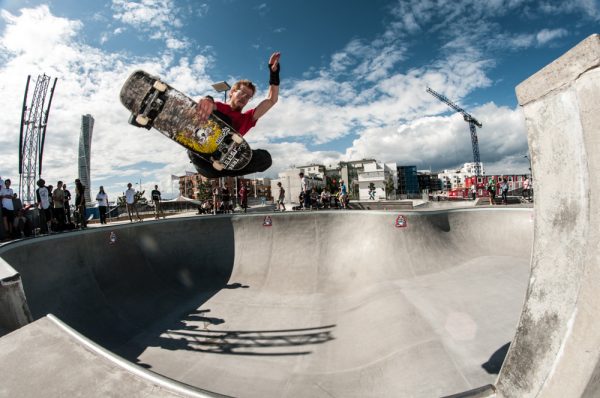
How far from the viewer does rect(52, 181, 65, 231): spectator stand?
8875 millimetres

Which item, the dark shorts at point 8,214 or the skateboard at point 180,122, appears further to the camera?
the dark shorts at point 8,214

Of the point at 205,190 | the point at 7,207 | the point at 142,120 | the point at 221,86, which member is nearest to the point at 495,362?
the point at 142,120

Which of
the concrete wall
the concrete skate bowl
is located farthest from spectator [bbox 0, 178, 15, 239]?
the concrete wall

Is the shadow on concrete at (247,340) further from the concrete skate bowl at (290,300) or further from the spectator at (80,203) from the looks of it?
the spectator at (80,203)

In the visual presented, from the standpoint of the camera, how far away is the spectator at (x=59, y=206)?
29.1ft

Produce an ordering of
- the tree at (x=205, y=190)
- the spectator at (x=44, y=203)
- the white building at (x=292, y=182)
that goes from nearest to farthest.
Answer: the spectator at (x=44, y=203)
the white building at (x=292, y=182)
the tree at (x=205, y=190)

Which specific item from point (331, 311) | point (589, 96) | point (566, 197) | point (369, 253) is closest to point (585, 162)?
point (566, 197)

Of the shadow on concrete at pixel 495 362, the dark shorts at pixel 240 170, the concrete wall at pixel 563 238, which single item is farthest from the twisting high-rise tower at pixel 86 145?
the concrete wall at pixel 563 238

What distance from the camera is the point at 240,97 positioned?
373 centimetres

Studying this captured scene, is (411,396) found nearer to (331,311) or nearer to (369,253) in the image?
(331,311)

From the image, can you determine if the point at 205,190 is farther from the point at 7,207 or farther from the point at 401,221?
the point at 401,221

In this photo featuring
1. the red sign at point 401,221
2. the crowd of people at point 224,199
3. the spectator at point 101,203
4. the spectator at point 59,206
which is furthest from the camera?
the crowd of people at point 224,199

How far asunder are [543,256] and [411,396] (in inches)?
90.6

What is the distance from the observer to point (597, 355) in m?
1.12
